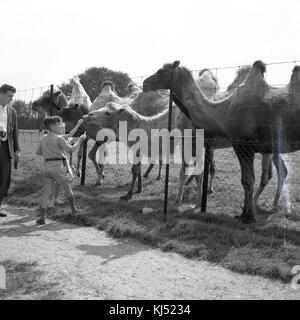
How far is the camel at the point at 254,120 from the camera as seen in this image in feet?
22.7

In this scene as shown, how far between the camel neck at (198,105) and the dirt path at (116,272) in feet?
8.24

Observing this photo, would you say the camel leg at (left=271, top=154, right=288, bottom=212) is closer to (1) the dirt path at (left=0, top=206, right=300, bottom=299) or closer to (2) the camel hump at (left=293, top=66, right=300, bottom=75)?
(2) the camel hump at (left=293, top=66, right=300, bottom=75)

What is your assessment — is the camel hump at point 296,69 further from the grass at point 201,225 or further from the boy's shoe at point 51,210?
the boy's shoe at point 51,210

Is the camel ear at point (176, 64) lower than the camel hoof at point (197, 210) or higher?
higher

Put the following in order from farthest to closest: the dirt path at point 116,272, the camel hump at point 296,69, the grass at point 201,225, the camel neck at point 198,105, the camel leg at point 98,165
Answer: the camel leg at point 98,165
the camel neck at point 198,105
the camel hump at point 296,69
the grass at point 201,225
the dirt path at point 116,272

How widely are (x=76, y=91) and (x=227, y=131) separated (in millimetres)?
6691

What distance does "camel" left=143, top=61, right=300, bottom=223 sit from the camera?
6910 millimetres

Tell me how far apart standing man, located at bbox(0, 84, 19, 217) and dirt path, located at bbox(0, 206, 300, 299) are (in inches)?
40.7

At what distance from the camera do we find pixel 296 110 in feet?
22.4
